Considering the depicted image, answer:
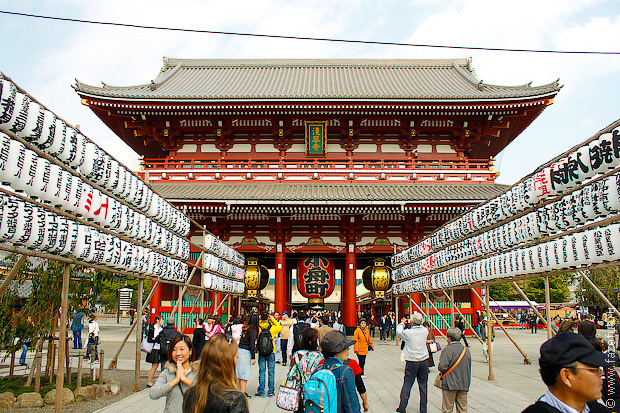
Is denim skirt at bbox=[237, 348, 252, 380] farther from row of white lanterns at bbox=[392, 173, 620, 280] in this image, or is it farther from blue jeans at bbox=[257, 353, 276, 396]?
row of white lanterns at bbox=[392, 173, 620, 280]

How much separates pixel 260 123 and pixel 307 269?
275 inches

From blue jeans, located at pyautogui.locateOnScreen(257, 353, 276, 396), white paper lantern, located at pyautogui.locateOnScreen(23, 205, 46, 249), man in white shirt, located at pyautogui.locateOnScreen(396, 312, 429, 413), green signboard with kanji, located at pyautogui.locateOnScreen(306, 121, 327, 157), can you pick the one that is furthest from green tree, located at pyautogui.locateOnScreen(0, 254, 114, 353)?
green signboard with kanji, located at pyautogui.locateOnScreen(306, 121, 327, 157)

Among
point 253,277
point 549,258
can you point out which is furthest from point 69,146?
point 253,277

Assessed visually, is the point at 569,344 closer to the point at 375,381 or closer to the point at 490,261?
the point at 490,261

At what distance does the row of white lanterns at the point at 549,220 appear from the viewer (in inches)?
229

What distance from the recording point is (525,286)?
51594 mm

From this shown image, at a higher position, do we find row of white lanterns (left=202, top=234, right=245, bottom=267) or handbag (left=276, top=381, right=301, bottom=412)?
row of white lanterns (left=202, top=234, right=245, bottom=267)

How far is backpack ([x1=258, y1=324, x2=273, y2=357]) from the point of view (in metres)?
8.53

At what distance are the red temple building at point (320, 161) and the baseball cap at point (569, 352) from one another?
587 inches

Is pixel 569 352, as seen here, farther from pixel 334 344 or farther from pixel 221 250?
pixel 221 250

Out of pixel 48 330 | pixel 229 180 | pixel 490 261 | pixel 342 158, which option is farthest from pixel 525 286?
pixel 48 330

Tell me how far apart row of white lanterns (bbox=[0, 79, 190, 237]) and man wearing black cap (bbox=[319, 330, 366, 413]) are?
13.9 ft

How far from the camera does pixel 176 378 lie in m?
3.99

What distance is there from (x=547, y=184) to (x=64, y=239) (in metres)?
7.37
